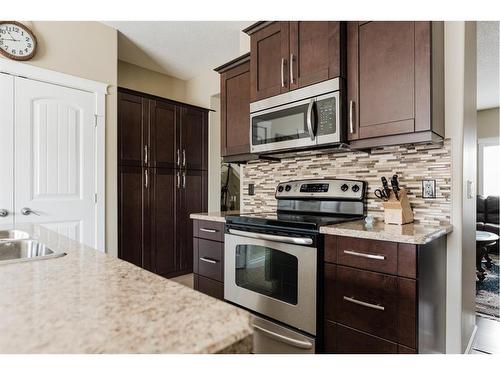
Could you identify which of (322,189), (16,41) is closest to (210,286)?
(322,189)

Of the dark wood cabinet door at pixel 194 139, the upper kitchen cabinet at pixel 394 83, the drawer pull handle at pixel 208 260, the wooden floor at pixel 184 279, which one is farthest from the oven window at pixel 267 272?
the dark wood cabinet door at pixel 194 139

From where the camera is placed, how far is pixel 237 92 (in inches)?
102

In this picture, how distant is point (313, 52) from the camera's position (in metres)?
1.95

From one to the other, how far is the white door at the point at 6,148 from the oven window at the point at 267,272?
1866mm

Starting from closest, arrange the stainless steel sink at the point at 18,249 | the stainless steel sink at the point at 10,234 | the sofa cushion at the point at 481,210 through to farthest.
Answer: the stainless steel sink at the point at 18,249 < the stainless steel sink at the point at 10,234 < the sofa cushion at the point at 481,210

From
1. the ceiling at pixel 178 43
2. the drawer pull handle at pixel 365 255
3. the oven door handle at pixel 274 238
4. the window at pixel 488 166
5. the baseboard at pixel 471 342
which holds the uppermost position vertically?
the ceiling at pixel 178 43

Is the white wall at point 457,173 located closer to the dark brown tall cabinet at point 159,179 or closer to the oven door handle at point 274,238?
the oven door handle at point 274,238

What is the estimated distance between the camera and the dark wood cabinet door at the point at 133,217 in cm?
324

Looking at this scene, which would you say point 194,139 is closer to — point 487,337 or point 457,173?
point 457,173

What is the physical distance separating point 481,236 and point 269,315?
124 inches

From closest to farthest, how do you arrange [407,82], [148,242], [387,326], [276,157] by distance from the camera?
[387,326]
[407,82]
[276,157]
[148,242]

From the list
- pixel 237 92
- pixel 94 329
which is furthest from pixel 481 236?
pixel 94 329
